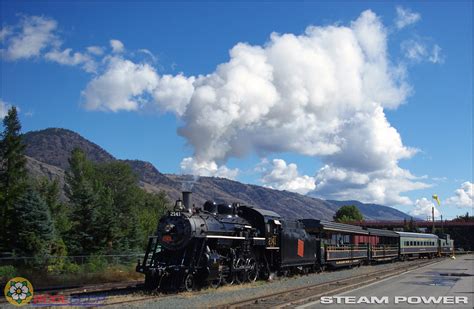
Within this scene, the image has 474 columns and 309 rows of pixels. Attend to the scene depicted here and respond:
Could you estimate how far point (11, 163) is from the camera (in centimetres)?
4328

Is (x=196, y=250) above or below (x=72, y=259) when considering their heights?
above

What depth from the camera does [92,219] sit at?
123ft

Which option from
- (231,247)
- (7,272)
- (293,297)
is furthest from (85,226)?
(293,297)

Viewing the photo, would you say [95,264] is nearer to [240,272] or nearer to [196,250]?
[240,272]

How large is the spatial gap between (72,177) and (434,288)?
61693mm

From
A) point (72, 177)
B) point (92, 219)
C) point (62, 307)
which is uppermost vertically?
point (72, 177)

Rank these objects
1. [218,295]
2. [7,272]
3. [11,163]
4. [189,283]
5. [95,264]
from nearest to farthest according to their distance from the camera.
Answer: [218,295] → [189,283] → [7,272] → [95,264] → [11,163]

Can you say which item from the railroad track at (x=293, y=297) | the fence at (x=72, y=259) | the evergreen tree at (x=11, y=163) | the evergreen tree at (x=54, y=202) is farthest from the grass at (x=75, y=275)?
the evergreen tree at (x=54, y=202)

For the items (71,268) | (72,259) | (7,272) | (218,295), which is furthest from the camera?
(72,259)

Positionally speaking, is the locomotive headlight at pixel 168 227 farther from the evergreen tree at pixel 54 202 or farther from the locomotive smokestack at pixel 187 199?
the evergreen tree at pixel 54 202

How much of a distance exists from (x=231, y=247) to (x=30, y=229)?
1604cm

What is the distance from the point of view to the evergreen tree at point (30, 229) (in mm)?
30453

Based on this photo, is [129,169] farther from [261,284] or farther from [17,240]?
[261,284]

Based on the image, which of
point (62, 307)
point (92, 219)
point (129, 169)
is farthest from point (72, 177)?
point (62, 307)
